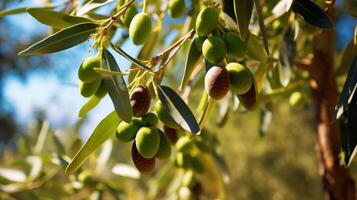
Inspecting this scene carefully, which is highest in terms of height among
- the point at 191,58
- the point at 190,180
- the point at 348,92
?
the point at 191,58

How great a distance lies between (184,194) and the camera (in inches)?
40.5

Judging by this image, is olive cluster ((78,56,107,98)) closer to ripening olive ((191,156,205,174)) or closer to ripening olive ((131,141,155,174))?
ripening olive ((131,141,155,174))

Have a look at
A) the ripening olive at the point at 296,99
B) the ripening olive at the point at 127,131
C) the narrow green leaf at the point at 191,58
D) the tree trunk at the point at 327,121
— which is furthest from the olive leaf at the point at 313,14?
the ripening olive at the point at 296,99

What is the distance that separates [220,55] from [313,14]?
129 mm

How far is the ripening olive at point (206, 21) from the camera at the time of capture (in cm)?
56

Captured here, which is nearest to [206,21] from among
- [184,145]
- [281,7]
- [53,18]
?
[281,7]

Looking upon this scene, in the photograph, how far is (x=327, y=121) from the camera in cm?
97

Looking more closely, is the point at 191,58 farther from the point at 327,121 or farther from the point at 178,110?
the point at 327,121

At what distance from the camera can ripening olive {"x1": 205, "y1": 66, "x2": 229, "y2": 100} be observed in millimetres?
534

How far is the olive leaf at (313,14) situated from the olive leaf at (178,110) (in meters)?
0.17

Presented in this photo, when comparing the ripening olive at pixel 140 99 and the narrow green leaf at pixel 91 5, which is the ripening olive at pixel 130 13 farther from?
the ripening olive at pixel 140 99

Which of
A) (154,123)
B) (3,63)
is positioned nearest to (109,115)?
(154,123)

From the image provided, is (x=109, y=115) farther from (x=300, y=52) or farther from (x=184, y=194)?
(x=300, y=52)

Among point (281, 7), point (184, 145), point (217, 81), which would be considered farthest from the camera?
point (184, 145)
